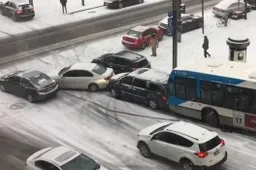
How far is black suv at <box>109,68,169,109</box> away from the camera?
2178 cm

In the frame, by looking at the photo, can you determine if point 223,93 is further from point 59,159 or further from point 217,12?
point 217,12

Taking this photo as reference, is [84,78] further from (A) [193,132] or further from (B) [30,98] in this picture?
(A) [193,132]

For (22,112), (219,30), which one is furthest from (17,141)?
(219,30)

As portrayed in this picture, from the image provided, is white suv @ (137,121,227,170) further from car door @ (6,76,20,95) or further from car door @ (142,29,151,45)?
car door @ (142,29,151,45)

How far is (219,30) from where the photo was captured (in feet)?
110

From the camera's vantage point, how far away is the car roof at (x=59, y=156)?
15584 millimetres

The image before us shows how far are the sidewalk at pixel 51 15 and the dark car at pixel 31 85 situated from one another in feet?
34.8

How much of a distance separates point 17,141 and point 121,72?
7743mm

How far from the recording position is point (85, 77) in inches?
962

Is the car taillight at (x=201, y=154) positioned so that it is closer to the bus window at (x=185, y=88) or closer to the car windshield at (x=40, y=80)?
the bus window at (x=185, y=88)

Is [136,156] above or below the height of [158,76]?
below

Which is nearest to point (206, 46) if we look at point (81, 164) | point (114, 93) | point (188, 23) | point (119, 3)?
point (188, 23)

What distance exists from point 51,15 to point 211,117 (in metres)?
22.1

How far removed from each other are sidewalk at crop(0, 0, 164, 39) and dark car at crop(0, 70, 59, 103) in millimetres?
10599
